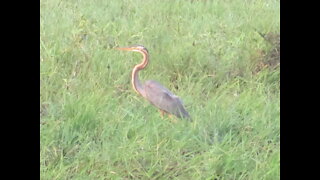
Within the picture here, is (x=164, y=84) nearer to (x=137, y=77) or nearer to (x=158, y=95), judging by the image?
(x=137, y=77)

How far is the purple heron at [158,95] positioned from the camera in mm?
4562

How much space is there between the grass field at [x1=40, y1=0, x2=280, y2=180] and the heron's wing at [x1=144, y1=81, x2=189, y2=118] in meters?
0.07

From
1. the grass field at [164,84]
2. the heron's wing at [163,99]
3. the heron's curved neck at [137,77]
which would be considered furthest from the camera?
the heron's curved neck at [137,77]

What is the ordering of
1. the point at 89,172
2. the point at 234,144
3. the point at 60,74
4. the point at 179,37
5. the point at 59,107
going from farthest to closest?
the point at 179,37 < the point at 60,74 < the point at 59,107 < the point at 234,144 < the point at 89,172

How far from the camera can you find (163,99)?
4.66 meters

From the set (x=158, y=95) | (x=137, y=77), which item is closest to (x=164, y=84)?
(x=137, y=77)

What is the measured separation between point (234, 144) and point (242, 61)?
144 centimetres

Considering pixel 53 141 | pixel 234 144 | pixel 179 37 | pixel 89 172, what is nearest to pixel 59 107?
pixel 53 141

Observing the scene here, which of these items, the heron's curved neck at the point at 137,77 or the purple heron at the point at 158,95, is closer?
the purple heron at the point at 158,95

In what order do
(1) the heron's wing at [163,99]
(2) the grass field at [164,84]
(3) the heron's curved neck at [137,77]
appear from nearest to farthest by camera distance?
(2) the grass field at [164,84]
(1) the heron's wing at [163,99]
(3) the heron's curved neck at [137,77]

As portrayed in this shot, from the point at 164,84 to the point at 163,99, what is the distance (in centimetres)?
54

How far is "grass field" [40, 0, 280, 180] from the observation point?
3975mm

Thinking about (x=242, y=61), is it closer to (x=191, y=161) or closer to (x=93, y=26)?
(x=93, y=26)

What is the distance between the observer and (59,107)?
4.61 metres
